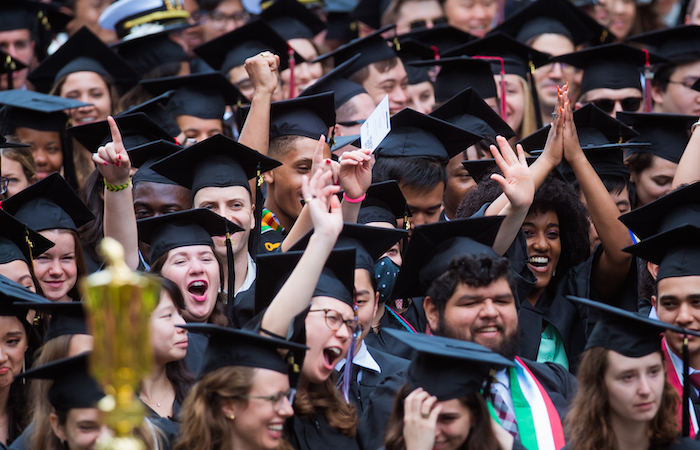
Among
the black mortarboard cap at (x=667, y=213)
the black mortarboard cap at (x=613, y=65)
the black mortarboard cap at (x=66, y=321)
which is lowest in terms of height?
the black mortarboard cap at (x=66, y=321)

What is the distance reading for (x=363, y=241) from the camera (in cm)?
406

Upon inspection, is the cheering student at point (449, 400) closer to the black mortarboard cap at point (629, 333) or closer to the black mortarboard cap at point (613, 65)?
the black mortarboard cap at point (629, 333)

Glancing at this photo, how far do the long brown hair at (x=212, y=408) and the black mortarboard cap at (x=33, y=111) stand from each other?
10.7 ft

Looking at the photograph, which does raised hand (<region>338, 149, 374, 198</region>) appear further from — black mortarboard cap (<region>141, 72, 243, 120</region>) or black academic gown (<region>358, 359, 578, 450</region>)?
black mortarboard cap (<region>141, 72, 243, 120</region>)

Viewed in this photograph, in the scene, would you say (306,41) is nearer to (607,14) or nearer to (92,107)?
(92,107)

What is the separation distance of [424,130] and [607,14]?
3.96 meters

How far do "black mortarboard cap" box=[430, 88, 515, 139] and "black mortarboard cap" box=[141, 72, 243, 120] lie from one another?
1561 millimetres

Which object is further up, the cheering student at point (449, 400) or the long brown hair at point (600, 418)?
the long brown hair at point (600, 418)

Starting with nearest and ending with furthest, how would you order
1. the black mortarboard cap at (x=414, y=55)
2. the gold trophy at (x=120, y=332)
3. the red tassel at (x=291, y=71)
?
the gold trophy at (x=120, y=332) → the red tassel at (x=291, y=71) → the black mortarboard cap at (x=414, y=55)

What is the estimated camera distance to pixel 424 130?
16.8 ft

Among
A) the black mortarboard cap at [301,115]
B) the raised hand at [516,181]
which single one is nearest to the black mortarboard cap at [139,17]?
the black mortarboard cap at [301,115]

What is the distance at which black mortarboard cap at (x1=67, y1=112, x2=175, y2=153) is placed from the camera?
5.28m

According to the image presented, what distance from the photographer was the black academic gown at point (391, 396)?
11.9ft

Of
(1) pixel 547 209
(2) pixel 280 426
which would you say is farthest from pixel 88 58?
(2) pixel 280 426
